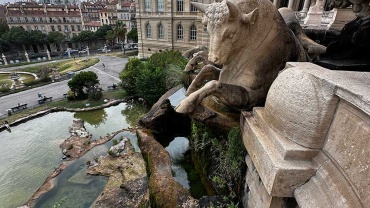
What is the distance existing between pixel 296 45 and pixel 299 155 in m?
2.48

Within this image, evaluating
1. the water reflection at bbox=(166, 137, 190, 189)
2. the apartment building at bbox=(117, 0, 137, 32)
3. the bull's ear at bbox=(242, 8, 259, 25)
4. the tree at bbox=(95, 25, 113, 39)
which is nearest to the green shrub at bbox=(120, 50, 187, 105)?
the water reflection at bbox=(166, 137, 190, 189)

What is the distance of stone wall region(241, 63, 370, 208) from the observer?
1.79 meters

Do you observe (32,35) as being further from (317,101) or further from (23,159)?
(317,101)

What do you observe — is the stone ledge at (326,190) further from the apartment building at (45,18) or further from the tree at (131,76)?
the apartment building at (45,18)

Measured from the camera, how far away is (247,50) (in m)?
3.84

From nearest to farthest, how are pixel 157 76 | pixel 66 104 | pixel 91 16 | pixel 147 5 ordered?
pixel 157 76 → pixel 66 104 → pixel 147 5 → pixel 91 16

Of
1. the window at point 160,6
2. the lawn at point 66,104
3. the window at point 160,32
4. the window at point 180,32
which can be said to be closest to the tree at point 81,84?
the lawn at point 66,104

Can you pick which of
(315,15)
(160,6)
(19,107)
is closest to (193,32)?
(160,6)

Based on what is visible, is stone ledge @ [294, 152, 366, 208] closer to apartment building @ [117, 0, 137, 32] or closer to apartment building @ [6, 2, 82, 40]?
apartment building @ [117, 0, 137, 32]

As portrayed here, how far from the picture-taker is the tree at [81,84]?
23766 mm

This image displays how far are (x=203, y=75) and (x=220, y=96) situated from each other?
3.11 ft

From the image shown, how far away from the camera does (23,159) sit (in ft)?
47.1

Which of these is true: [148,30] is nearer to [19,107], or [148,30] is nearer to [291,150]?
[19,107]

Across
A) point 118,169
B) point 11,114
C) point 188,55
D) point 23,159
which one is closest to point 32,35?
point 11,114
